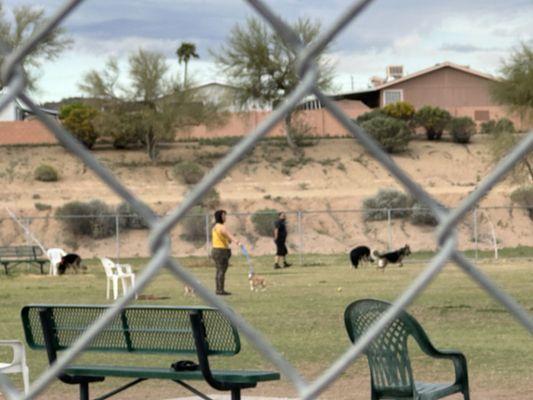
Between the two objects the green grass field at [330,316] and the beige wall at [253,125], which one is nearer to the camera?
the green grass field at [330,316]

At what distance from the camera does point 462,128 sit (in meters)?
72.6

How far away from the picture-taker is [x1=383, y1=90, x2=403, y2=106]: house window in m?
83.1

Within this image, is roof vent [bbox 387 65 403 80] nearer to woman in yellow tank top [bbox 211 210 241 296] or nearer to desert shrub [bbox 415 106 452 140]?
desert shrub [bbox 415 106 452 140]

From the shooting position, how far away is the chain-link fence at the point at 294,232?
5053 centimetres

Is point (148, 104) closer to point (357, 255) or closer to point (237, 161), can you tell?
point (357, 255)

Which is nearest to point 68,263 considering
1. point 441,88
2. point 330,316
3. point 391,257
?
point 391,257

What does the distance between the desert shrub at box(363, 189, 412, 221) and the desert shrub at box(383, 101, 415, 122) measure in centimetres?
1479

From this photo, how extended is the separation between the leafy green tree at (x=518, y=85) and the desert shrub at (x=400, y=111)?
43.8 ft

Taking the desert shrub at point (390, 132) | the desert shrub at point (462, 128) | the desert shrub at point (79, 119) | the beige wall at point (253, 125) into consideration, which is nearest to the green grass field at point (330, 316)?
the desert shrub at point (390, 132)

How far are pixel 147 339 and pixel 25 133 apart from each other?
214 feet

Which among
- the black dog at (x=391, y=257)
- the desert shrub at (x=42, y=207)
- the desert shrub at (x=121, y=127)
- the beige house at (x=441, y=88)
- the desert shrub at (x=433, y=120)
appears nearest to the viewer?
the black dog at (x=391, y=257)

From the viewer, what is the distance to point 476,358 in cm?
1293

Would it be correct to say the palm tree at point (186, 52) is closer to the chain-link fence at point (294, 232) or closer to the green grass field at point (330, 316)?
the chain-link fence at point (294, 232)

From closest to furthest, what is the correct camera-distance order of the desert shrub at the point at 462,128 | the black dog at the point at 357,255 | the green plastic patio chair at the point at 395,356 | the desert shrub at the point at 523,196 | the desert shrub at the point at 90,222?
the green plastic patio chair at the point at 395,356 → the black dog at the point at 357,255 → the desert shrub at the point at 90,222 → the desert shrub at the point at 523,196 → the desert shrub at the point at 462,128
